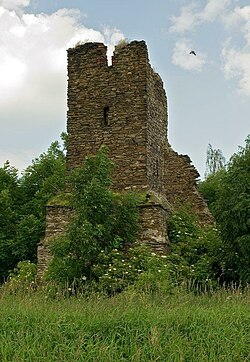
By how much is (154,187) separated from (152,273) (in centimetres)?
359

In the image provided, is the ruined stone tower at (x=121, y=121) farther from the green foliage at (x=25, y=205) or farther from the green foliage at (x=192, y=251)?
the green foliage at (x=25, y=205)

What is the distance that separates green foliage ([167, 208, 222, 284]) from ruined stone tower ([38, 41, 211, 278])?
1.31 ft

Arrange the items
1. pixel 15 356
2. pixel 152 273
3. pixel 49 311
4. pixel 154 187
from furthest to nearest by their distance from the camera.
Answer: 1. pixel 154 187
2. pixel 152 273
3. pixel 49 311
4. pixel 15 356

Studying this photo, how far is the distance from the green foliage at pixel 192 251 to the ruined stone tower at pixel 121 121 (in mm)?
401

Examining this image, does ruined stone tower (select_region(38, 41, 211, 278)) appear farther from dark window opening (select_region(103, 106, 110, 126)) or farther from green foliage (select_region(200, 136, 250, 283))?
green foliage (select_region(200, 136, 250, 283))

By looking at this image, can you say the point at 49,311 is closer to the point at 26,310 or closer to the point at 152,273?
the point at 26,310

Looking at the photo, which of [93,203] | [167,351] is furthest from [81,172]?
[167,351]

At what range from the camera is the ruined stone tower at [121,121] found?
50.3ft

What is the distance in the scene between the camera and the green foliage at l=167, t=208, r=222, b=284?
13789 millimetres

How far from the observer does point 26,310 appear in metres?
8.21

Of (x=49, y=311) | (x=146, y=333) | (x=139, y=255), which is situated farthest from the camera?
(x=139, y=255)

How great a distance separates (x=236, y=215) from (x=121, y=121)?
13.7 ft

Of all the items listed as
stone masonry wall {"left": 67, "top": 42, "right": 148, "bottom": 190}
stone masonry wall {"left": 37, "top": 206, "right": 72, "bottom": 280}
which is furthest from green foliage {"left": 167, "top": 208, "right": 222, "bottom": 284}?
stone masonry wall {"left": 37, "top": 206, "right": 72, "bottom": 280}

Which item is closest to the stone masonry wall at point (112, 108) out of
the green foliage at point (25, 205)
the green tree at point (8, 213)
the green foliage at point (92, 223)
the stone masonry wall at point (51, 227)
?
the green foliage at point (92, 223)
